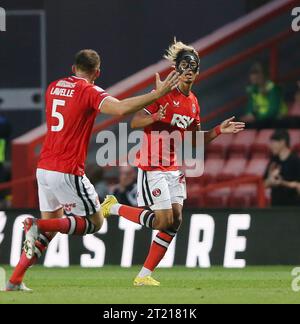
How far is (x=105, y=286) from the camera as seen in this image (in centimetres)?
1153

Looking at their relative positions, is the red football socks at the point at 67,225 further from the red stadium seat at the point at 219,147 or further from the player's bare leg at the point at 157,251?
the red stadium seat at the point at 219,147

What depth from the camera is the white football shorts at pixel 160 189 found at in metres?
11.6

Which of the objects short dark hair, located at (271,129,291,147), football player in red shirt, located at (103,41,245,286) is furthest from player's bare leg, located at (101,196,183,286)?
short dark hair, located at (271,129,291,147)

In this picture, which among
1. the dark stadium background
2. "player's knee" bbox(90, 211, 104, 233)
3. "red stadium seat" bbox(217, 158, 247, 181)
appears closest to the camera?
"player's knee" bbox(90, 211, 104, 233)

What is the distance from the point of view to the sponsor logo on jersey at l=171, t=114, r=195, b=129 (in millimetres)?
11758

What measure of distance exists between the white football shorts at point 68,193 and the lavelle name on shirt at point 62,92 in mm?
566

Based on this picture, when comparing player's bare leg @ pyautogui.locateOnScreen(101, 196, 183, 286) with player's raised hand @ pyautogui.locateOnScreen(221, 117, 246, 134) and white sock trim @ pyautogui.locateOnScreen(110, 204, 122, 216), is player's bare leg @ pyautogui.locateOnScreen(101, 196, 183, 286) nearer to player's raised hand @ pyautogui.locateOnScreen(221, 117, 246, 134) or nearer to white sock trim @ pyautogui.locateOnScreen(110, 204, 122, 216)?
white sock trim @ pyautogui.locateOnScreen(110, 204, 122, 216)

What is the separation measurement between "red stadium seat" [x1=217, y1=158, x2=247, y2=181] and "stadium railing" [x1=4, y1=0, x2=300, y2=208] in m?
0.70

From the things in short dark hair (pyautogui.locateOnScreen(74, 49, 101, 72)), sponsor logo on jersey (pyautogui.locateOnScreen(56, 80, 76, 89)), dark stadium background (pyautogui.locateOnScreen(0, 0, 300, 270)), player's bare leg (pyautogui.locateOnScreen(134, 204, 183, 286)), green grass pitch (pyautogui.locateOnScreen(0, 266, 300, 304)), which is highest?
dark stadium background (pyautogui.locateOnScreen(0, 0, 300, 270))
